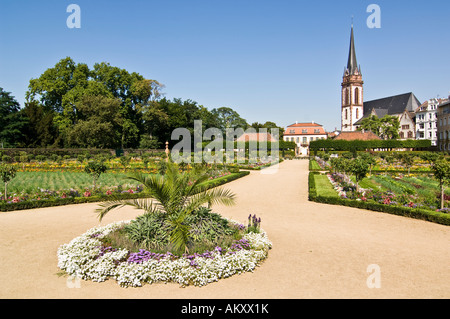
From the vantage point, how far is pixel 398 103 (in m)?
81.9

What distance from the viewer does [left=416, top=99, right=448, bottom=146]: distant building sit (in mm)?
64312

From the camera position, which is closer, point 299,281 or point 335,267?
point 299,281

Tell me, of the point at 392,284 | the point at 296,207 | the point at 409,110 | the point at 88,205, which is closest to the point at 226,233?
the point at 392,284

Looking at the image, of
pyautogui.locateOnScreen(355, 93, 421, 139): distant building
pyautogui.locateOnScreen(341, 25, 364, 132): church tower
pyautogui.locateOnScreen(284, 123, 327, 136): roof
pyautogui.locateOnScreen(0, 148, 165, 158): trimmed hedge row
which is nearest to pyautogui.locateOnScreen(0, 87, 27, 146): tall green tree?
pyautogui.locateOnScreen(0, 148, 165, 158): trimmed hedge row

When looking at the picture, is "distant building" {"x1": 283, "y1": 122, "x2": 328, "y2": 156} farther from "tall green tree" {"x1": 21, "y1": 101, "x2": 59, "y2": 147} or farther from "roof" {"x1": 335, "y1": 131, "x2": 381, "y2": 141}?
"tall green tree" {"x1": 21, "y1": 101, "x2": 59, "y2": 147}

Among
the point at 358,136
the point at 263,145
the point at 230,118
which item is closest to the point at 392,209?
the point at 263,145

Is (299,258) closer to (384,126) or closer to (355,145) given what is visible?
(355,145)

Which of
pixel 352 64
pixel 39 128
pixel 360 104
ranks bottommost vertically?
pixel 39 128

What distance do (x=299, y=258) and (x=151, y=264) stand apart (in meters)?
3.08

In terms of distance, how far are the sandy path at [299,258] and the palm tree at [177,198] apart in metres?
1.11

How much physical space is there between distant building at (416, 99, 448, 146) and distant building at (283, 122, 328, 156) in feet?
66.1

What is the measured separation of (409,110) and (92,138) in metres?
74.8
